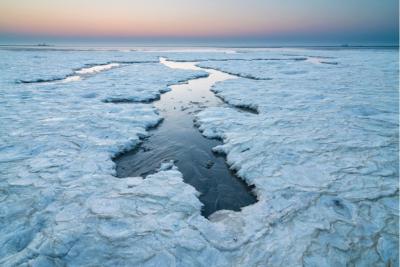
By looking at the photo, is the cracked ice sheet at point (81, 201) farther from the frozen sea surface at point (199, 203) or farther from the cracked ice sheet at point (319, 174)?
the cracked ice sheet at point (319, 174)

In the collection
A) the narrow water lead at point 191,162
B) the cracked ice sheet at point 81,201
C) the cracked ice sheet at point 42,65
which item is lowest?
the narrow water lead at point 191,162

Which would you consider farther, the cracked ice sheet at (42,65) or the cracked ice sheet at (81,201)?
Answer: the cracked ice sheet at (42,65)

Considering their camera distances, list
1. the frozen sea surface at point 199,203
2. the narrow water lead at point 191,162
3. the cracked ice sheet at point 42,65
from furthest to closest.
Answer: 1. the cracked ice sheet at point 42,65
2. the narrow water lead at point 191,162
3. the frozen sea surface at point 199,203

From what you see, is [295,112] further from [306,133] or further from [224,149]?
[224,149]

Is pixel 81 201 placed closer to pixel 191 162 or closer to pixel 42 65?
pixel 191 162

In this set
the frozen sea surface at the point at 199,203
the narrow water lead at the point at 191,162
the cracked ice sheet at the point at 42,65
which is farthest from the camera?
the cracked ice sheet at the point at 42,65

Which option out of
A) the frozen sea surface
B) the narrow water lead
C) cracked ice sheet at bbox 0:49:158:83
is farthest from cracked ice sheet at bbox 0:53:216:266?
cracked ice sheet at bbox 0:49:158:83

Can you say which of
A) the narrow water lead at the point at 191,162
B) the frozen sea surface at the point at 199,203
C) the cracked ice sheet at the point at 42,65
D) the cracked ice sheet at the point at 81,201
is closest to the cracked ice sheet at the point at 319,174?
the frozen sea surface at the point at 199,203

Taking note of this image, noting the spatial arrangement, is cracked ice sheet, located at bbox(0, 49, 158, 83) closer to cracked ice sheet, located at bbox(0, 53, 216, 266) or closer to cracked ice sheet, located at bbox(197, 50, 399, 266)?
cracked ice sheet, located at bbox(0, 53, 216, 266)
